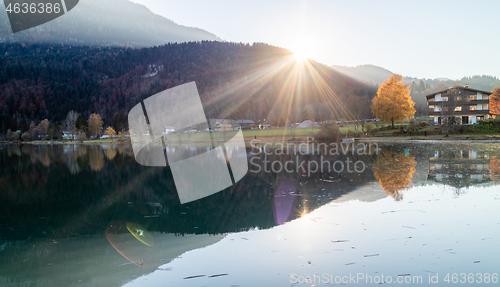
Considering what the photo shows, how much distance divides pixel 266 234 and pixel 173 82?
160793 millimetres

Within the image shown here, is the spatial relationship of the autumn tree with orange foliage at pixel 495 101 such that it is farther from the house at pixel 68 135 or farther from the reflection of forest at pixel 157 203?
the house at pixel 68 135

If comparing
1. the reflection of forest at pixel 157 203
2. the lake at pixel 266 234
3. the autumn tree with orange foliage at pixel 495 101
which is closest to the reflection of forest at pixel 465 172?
the lake at pixel 266 234

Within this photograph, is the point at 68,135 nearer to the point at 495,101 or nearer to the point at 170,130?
the point at 170,130

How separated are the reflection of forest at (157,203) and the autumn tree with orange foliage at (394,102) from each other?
34416mm

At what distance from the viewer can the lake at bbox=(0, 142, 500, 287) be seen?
19.4ft

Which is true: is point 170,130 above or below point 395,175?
above

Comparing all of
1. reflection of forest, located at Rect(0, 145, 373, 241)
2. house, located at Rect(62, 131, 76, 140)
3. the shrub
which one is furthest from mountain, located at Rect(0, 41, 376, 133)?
reflection of forest, located at Rect(0, 145, 373, 241)

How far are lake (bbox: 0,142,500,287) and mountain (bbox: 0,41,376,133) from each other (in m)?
96.4

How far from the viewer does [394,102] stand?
1881 inches

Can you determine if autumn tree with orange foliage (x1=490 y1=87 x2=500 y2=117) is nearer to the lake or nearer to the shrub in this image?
the shrub

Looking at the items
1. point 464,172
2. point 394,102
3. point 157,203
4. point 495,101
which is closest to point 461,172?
point 464,172

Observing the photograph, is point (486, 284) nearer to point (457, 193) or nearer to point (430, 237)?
point (430, 237)

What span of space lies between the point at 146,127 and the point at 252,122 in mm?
46002

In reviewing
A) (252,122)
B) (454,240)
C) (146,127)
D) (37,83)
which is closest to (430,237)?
(454,240)
